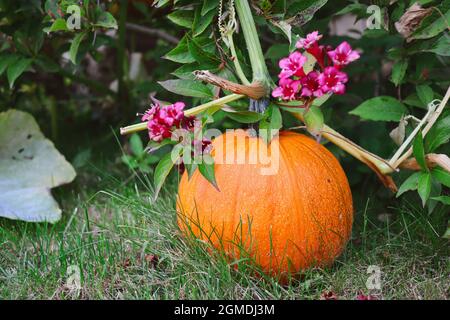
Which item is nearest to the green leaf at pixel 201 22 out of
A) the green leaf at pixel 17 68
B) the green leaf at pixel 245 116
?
the green leaf at pixel 245 116

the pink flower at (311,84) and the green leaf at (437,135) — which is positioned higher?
the pink flower at (311,84)

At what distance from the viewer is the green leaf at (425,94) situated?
1824mm

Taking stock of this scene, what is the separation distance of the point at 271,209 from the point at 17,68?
1054 millimetres

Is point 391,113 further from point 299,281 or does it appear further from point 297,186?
point 299,281

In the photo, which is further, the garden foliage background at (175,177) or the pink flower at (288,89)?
the garden foliage background at (175,177)

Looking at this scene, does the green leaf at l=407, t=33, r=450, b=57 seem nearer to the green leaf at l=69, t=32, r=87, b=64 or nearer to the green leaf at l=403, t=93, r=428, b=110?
the green leaf at l=403, t=93, r=428, b=110

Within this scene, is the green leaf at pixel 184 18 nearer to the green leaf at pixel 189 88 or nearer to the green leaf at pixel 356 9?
the green leaf at pixel 189 88

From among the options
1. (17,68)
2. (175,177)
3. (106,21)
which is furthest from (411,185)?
(17,68)

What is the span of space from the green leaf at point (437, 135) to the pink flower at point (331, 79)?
34 centimetres

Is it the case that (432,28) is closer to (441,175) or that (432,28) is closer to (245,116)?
(441,175)

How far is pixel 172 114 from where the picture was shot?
4.94 ft

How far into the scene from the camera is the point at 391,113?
1.90 metres
